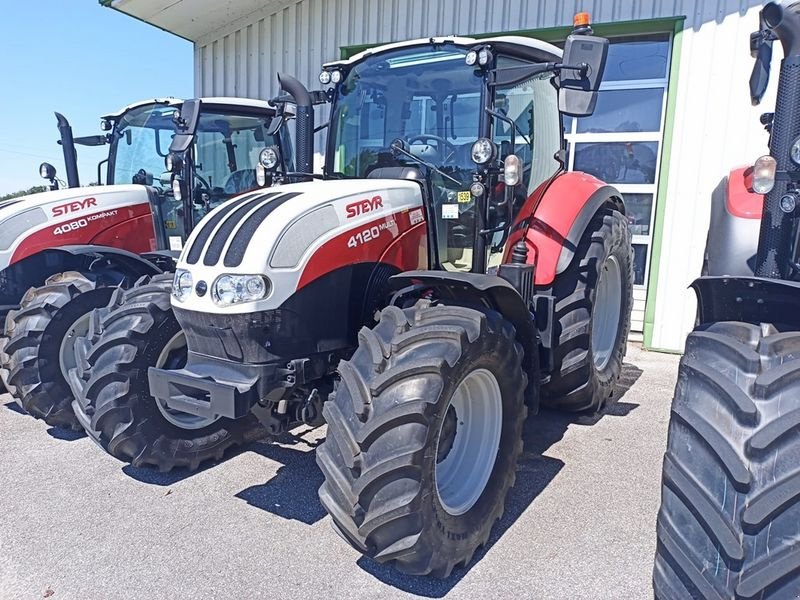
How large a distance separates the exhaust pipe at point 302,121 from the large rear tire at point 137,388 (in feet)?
3.41

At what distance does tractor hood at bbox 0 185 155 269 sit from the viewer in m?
4.69

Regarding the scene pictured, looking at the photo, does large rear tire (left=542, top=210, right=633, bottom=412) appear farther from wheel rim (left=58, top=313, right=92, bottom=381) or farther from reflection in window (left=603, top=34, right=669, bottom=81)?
wheel rim (left=58, top=313, right=92, bottom=381)

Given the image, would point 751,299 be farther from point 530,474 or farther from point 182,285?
point 182,285

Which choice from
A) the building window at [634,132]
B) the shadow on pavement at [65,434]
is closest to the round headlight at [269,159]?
the shadow on pavement at [65,434]

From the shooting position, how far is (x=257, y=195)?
3.08 meters

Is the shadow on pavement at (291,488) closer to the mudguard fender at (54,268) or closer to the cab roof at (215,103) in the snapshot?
the mudguard fender at (54,268)

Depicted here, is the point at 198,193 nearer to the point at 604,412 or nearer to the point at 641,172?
the point at 604,412

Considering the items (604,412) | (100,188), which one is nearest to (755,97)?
(604,412)

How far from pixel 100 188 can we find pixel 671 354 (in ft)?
18.7

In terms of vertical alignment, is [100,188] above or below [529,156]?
below

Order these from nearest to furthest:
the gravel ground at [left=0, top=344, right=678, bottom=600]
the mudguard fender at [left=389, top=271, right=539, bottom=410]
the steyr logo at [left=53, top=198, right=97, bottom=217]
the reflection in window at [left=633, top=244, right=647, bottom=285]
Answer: the gravel ground at [left=0, top=344, right=678, bottom=600] → the mudguard fender at [left=389, top=271, right=539, bottom=410] → the steyr logo at [left=53, top=198, right=97, bottom=217] → the reflection in window at [left=633, top=244, right=647, bottom=285]

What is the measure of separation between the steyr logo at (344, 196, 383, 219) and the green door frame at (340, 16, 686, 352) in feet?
14.0

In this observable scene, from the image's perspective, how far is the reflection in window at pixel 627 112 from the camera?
657cm

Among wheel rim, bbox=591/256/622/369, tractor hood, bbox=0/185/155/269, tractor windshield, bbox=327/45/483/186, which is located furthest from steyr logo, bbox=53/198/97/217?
wheel rim, bbox=591/256/622/369
